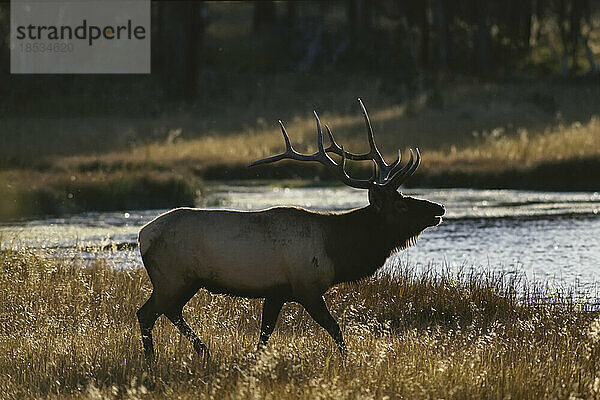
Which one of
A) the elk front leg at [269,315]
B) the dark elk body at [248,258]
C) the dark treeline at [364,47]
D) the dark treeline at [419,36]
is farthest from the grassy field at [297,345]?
the dark treeline at [419,36]

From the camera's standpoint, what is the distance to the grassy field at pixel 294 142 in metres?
22.4

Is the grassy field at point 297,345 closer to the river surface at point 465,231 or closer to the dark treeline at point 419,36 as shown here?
the river surface at point 465,231

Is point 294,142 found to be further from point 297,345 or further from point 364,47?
point 364,47

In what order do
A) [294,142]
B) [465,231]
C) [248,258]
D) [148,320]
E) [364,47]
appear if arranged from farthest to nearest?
1. [364,47]
2. [294,142]
3. [465,231]
4. [148,320]
5. [248,258]

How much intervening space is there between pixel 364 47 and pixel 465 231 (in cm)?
3543

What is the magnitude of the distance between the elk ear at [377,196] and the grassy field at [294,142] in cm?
1309

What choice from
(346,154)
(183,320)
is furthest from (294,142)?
(183,320)

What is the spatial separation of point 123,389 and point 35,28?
150 feet

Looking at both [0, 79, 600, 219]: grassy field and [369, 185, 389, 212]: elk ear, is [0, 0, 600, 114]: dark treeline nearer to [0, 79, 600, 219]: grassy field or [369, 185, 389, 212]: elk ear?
[0, 79, 600, 219]: grassy field

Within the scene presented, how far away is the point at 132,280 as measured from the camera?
12047 mm

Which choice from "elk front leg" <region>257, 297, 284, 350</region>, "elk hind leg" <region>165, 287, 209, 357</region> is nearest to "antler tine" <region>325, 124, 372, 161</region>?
"elk front leg" <region>257, 297, 284, 350</region>

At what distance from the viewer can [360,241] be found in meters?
8.52

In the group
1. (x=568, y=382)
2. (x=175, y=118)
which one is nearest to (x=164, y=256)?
(x=568, y=382)

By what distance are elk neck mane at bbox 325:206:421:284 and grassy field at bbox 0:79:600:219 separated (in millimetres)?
13010
